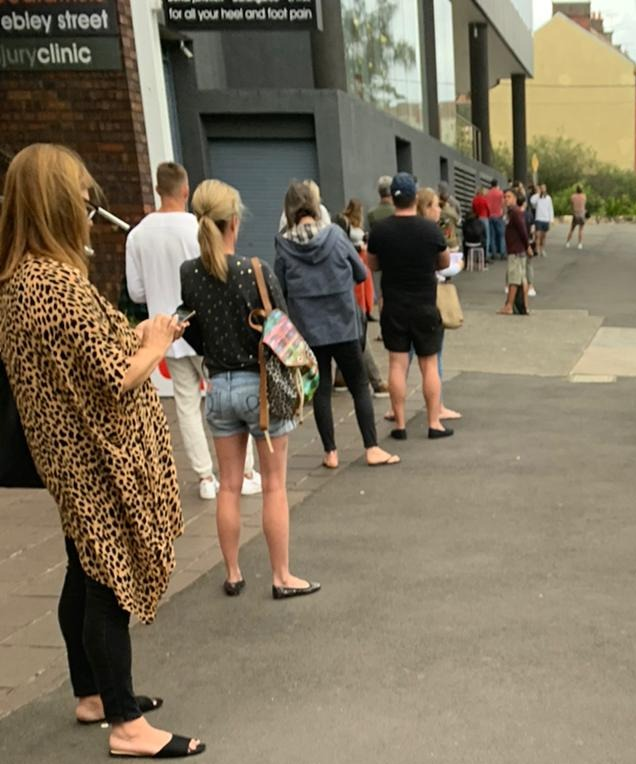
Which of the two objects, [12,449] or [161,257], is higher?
[161,257]

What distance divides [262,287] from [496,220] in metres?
21.1

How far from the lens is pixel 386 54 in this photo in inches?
698

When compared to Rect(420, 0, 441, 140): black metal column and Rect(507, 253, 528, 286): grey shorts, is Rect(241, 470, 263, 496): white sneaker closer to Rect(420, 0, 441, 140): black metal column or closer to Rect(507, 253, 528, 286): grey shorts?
Rect(507, 253, 528, 286): grey shorts

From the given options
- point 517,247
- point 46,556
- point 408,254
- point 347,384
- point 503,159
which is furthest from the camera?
point 503,159

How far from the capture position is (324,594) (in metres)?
4.58

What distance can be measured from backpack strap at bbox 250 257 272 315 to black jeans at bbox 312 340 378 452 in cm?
205

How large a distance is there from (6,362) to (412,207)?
175 inches

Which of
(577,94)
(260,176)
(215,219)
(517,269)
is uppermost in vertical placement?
(577,94)

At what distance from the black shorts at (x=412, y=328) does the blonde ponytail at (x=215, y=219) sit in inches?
115

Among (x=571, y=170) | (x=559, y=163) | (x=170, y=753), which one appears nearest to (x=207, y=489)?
(x=170, y=753)

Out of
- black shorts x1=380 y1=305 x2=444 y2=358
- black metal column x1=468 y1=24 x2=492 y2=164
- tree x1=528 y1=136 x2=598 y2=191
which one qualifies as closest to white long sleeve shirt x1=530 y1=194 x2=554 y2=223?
black metal column x1=468 y1=24 x2=492 y2=164

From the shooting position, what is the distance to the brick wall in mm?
9297

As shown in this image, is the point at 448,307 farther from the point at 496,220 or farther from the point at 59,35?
the point at 496,220

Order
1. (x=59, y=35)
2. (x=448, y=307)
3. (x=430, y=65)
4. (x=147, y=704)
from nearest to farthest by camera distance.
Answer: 1. (x=147, y=704)
2. (x=448, y=307)
3. (x=59, y=35)
4. (x=430, y=65)
